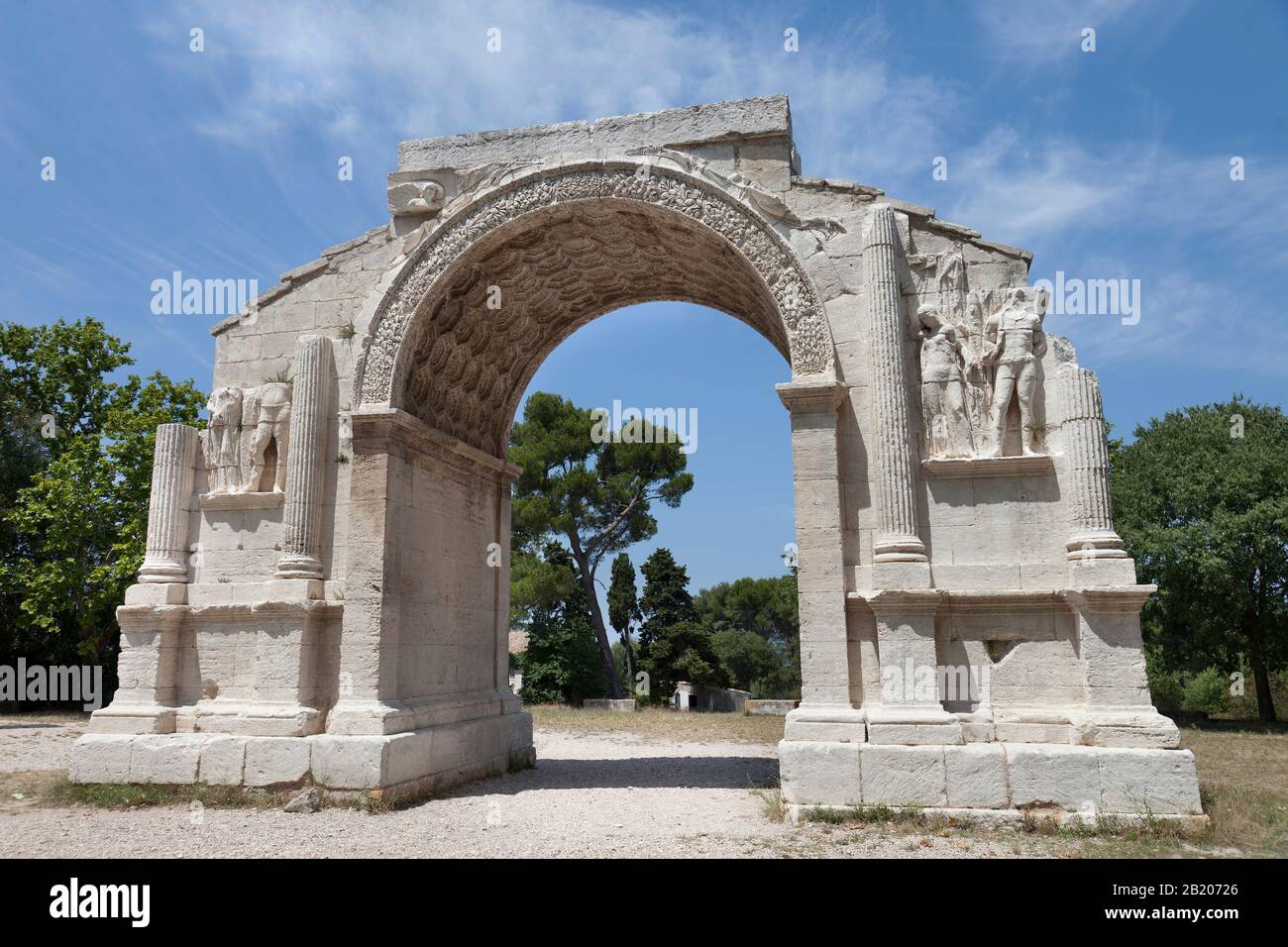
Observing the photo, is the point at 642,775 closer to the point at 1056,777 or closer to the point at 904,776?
the point at 904,776

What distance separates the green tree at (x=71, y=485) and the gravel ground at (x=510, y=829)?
13.5 meters

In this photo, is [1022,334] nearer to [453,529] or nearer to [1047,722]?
[1047,722]

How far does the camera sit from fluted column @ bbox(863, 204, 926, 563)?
27.2 feet

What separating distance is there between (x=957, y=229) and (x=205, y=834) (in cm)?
876

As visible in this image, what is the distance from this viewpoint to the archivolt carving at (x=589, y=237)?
29.5 ft

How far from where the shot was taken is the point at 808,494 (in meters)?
8.56

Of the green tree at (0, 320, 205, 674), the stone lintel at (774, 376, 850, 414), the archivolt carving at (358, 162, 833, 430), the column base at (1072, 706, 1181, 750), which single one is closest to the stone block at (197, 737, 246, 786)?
the archivolt carving at (358, 162, 833, 430)

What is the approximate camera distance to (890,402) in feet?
27.8

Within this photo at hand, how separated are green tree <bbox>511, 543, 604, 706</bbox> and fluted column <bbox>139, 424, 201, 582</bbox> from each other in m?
16.7

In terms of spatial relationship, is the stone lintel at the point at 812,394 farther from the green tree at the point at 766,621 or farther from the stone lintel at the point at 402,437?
the green tree at the point at 766,621

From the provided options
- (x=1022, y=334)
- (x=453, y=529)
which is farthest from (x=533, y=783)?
(x=1022, y=334)

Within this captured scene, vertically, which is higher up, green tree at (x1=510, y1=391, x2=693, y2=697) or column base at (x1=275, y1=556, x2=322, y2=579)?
green tree at (x1=510, y1=391, x2=693, y2=697)

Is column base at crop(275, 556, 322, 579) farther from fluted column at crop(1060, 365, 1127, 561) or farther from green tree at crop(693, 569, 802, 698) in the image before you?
green tree at crop(693, 569, 802, 698)

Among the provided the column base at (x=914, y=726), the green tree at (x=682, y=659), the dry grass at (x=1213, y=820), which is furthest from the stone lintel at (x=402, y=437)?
the green tree at (x=682, y=659)
